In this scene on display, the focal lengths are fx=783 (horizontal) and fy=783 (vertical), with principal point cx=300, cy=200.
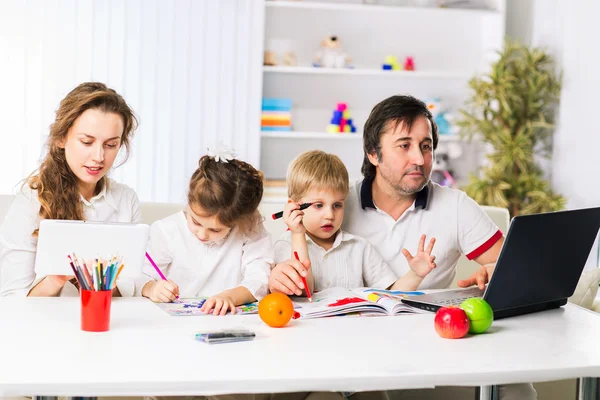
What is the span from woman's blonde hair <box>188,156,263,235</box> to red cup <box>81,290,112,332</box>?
55 centimetres

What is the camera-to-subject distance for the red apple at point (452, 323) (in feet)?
5.08

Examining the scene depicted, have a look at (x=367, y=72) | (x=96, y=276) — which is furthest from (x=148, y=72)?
(x=96, y=276)

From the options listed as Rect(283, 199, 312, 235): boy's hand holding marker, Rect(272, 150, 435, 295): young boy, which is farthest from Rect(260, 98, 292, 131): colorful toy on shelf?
Rect(283, 199, 312, 235): boy's hand holding marker

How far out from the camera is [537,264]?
172 centimetres

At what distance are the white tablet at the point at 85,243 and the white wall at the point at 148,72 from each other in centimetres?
306

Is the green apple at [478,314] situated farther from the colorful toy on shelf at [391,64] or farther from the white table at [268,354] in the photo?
the colorful toy on shelf at [391,64]

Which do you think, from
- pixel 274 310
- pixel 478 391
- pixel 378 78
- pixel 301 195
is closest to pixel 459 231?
pixel 301 195

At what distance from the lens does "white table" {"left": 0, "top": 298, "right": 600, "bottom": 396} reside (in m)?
1.24

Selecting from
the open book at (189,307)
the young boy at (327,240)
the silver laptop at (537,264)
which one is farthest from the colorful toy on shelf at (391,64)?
the open book at (189,307)

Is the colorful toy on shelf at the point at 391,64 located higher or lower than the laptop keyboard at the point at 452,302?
higher

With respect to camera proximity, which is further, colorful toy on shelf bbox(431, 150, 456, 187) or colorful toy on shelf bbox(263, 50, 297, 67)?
colorful toy on shelf bbox(431, 150, 456, 187)

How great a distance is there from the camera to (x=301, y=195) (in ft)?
7.09

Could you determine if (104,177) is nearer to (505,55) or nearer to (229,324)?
(229,324)

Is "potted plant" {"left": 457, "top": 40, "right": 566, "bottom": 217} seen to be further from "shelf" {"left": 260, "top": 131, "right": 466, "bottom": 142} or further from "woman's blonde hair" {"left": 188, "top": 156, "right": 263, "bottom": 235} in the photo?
"woman's blonde hair" {"left": 188, "top": 156, "right": 263, "bottom": 235}
